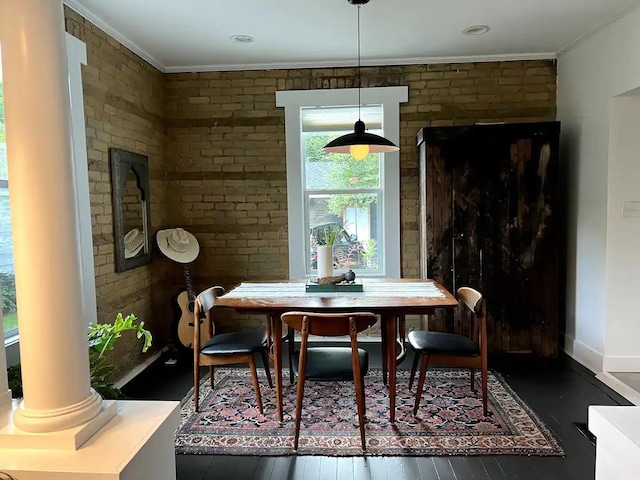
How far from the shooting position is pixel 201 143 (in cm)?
450

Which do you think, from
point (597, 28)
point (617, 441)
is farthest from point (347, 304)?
point (597, 28)

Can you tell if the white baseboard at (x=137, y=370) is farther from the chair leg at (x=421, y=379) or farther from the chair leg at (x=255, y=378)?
the chair leg at (x=421, y=379)

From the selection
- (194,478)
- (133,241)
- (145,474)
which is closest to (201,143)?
(133,241)

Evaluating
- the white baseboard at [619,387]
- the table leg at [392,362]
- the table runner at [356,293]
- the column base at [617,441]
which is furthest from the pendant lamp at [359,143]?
the white baseboard at [619,387]

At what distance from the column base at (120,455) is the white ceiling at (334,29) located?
262cm

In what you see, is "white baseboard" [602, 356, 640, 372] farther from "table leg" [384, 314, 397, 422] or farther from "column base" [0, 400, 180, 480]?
"column base" [0, 400, 180, 480]

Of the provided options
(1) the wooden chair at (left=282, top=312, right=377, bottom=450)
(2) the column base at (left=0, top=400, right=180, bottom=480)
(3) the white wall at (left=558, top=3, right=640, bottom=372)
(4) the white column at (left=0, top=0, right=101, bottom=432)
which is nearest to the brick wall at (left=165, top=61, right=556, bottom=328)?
(3) the white wall at (left=558, top=3, right=640, bottom=372)

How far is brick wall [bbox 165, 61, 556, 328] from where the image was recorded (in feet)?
14.1

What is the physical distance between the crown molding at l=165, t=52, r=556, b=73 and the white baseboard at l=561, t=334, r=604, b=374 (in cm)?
262

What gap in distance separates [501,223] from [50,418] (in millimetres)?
3461

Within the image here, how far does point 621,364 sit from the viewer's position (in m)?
3.50

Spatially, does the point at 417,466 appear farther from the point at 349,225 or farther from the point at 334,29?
the point at 334,29

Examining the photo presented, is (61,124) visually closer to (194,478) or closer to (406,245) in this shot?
(194,478)

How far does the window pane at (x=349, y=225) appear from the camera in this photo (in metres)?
4.50
